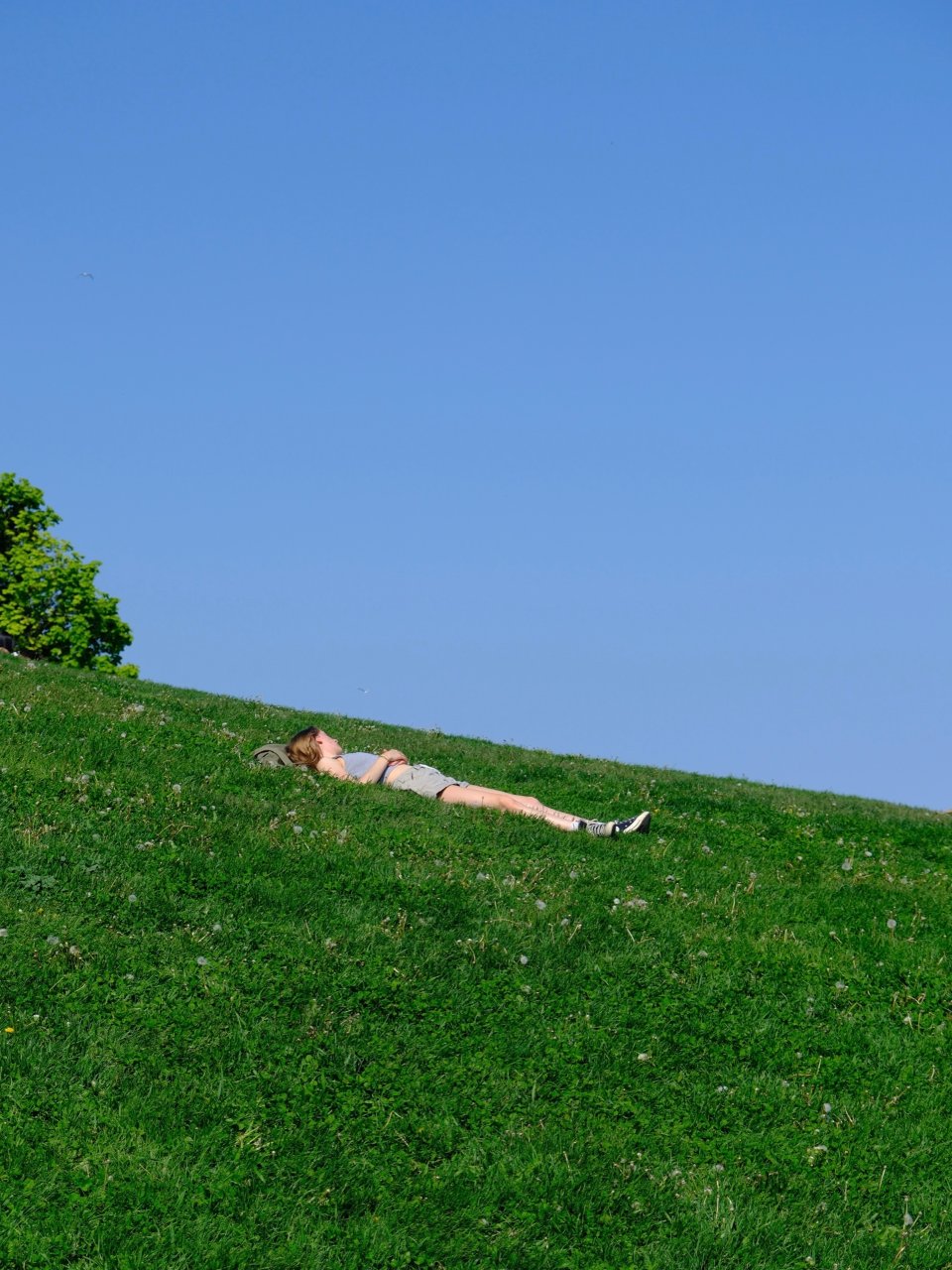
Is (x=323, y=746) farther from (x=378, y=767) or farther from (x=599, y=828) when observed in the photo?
(x=599, y=828)

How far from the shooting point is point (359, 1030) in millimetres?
10117

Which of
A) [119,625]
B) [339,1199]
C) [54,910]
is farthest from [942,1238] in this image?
[119,625]

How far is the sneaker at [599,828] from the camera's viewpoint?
53.1 ft

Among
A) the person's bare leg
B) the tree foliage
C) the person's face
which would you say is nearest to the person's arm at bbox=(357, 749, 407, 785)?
the person's face

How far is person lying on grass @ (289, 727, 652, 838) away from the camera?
16.8 meters

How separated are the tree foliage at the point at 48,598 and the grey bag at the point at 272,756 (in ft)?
90.2

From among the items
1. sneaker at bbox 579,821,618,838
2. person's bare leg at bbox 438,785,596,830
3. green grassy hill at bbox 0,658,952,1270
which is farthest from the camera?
person's bare leg at bbox 438,785,596,830

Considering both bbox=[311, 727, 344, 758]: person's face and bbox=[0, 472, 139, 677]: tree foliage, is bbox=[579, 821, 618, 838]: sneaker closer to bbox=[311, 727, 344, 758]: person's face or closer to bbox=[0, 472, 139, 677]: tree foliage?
bbox=[311, 727, 344, 758]: person's face

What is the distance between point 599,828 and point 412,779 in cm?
280

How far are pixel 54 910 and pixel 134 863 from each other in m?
1.24

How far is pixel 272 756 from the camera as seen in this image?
1680cm

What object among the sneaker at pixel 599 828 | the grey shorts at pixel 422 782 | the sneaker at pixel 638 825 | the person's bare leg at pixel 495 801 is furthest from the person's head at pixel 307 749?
the sneaker at pixel 638 825

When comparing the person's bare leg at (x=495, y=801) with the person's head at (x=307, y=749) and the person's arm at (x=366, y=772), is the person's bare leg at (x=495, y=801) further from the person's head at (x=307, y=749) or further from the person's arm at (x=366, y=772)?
the person's head at (x=307, y=749)

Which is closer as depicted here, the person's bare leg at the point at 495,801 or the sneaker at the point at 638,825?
the person's bare leg at the point at 495,801
